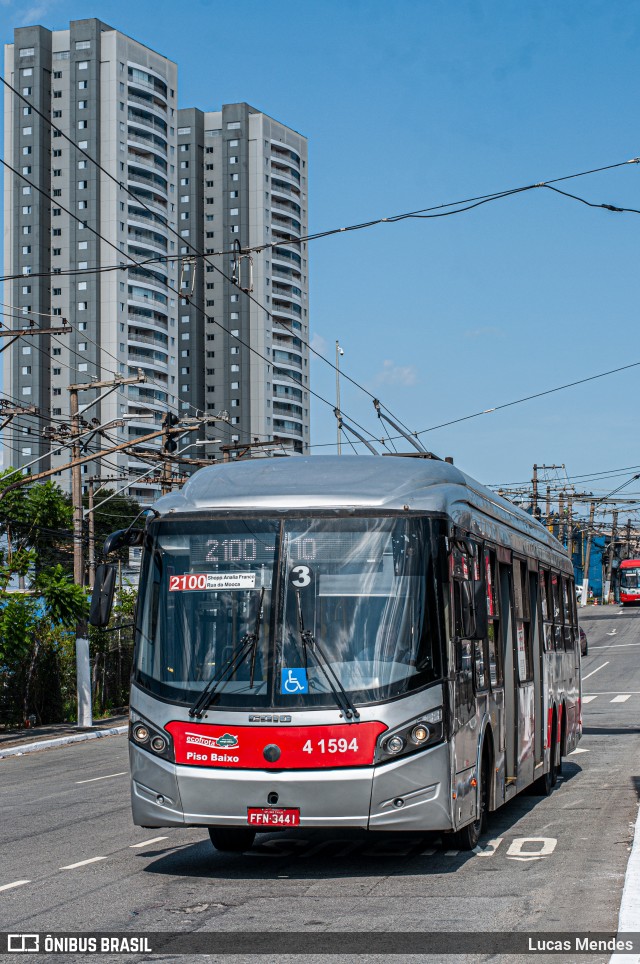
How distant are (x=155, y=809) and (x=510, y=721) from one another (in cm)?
435

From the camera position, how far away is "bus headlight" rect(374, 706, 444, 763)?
29.8 feet

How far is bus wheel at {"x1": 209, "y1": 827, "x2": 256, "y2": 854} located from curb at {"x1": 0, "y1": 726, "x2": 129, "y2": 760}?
568 inches

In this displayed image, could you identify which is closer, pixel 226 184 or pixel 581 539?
pixel 581 539

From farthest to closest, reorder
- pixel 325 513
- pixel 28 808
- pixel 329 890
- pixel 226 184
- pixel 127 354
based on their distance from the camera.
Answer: pixel 226 184, pixel 127 354, pixel 28 808, pixel 325 513, pixel 329 890

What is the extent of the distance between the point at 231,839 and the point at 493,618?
3.09 metres

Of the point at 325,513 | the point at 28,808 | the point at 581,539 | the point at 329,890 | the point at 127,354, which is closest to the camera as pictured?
the point at 329,890

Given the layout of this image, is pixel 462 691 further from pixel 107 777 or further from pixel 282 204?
pixel 282 204

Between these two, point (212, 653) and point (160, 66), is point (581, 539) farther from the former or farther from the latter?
point (212, 653)

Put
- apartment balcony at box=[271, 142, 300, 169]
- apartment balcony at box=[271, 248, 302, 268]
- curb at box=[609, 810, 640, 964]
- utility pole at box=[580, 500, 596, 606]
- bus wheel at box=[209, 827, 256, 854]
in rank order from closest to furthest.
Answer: curb at box=[609, 810, 640, 964], bus wheel at box=[209, 827, 256, 854], utility pole at box=[580, 500, 596, 606], apartment balcony at box=[271, 248, 302, 268], apartment balcony at box=[271, 142, 300, 169]

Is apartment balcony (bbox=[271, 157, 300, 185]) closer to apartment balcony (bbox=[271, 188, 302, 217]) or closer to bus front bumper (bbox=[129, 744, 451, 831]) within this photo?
apartment balcony (bbox=[271, 188, 302, 217])

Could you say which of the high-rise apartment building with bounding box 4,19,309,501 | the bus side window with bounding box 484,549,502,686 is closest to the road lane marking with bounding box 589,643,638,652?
the bus side window with bounding box 484,549,502,686

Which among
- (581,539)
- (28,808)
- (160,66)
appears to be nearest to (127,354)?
(160,66)

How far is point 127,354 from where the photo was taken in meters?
116

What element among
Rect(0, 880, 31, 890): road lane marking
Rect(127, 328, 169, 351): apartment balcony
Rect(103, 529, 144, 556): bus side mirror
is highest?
Rect(127, 328, 169, 351): apartment balcony
